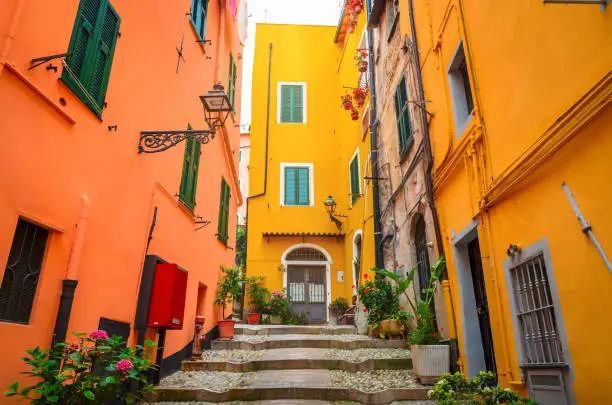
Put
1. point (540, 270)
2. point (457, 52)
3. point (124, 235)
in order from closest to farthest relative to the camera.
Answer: point (540, 270)
point (124, 235)
point (457, 52)

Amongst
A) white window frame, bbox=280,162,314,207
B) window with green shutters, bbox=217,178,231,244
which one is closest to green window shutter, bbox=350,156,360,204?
white window frame, bbox=280,162,314,207

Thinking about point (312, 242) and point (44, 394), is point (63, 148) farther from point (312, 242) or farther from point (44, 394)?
point (312, 242)

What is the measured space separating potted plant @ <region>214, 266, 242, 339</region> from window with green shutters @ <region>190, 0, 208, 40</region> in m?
5.04

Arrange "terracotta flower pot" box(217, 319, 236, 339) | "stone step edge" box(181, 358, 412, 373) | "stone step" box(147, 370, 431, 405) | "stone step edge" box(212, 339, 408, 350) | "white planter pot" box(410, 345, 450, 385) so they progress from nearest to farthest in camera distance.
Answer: "stone step" box(147, 370, 431, 405) < "white planter pot" box(410, 345, 450, 385) < "stone step edge" box(181, 358, 412, 373) < "stone step edge" box(212, 339, 408, 350) < "terracotta flower pot" box(217, 319, 236, 339)

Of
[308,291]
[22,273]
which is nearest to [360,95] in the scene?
[308,291]

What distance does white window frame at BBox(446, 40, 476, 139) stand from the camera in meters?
6.29

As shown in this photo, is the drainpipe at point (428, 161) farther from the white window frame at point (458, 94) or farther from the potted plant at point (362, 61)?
the potted plant at point (362, 61)

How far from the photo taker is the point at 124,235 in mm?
5215

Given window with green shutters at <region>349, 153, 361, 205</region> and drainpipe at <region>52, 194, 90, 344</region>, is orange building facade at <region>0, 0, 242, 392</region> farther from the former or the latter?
window with green shutters at <region>349, 153, 361, 205</region>

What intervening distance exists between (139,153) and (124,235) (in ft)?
3.57

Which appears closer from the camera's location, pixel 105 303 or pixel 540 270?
pixel 540 270

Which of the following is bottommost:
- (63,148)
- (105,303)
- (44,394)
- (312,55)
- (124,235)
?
(44,394)

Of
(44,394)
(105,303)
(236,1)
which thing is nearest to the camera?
(44,394)

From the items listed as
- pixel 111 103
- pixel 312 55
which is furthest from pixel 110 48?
pixel 312 55
